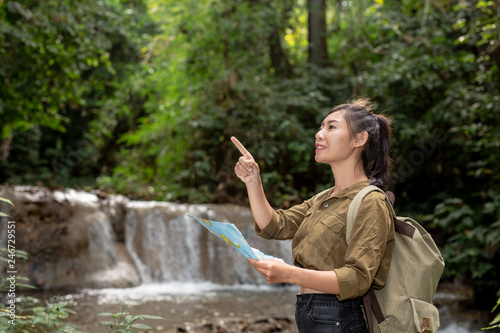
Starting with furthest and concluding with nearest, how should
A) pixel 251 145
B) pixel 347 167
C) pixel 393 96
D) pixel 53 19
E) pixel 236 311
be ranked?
pixel 251 145 < pixel 393 96 < pixel 53 19 < pixel 236 311 < pixel 347 167

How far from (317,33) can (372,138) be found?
1146cm

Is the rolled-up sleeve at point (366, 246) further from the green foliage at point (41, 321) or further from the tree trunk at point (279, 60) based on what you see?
the tree trunk at point (279, 60)

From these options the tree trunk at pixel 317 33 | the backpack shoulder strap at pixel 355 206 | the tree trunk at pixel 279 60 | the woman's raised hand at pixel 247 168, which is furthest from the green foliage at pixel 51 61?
the backpack shoulder strap at pixel 355 206

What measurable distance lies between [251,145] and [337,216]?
9.36 metres

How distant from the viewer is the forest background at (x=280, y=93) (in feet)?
25.1

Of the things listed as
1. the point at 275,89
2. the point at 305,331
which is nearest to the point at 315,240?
the point at 305,331

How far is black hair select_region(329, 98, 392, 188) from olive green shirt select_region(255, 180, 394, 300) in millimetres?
68

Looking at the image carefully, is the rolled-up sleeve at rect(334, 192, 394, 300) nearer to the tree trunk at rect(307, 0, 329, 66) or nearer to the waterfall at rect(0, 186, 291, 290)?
the waterfall at rect(0, 186, 291, 290)

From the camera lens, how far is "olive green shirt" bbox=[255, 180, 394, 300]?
1680mm

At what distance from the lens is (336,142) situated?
2033 mm

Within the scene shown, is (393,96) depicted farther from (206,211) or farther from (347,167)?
(347,167)

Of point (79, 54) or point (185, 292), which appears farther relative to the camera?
point (79, 54)

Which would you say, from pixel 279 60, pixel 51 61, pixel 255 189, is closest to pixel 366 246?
pixel 255 189

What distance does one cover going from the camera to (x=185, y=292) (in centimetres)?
781
